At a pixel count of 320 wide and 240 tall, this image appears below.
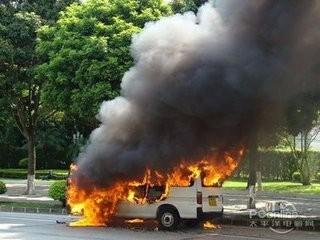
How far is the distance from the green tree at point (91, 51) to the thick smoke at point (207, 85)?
4.79 metres

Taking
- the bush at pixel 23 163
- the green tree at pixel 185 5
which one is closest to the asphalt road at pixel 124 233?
the green tree at pixel 185 5

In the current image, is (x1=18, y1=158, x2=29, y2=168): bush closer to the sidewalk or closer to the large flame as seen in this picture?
the sidewalk

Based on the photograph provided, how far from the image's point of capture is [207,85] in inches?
625

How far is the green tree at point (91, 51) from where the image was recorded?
2184 centimetres

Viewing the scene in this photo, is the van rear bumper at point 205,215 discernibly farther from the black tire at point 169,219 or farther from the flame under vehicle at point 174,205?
the black tire at point 169,219

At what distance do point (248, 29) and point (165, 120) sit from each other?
128 inches

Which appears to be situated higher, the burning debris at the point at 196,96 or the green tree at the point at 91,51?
the green tree at the point at 91,51

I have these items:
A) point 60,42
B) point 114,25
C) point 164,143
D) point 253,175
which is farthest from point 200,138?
point 60,42

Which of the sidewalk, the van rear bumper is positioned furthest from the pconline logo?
the van rear bumper

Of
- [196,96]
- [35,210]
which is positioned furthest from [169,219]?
[35,210]

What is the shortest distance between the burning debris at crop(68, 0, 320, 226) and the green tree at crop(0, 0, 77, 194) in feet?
36.9

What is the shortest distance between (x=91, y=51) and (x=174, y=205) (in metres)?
8.06

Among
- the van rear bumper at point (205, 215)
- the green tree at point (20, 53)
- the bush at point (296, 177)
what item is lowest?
the van rear bumper at point (205, 215)

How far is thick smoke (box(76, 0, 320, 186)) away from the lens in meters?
15.7
